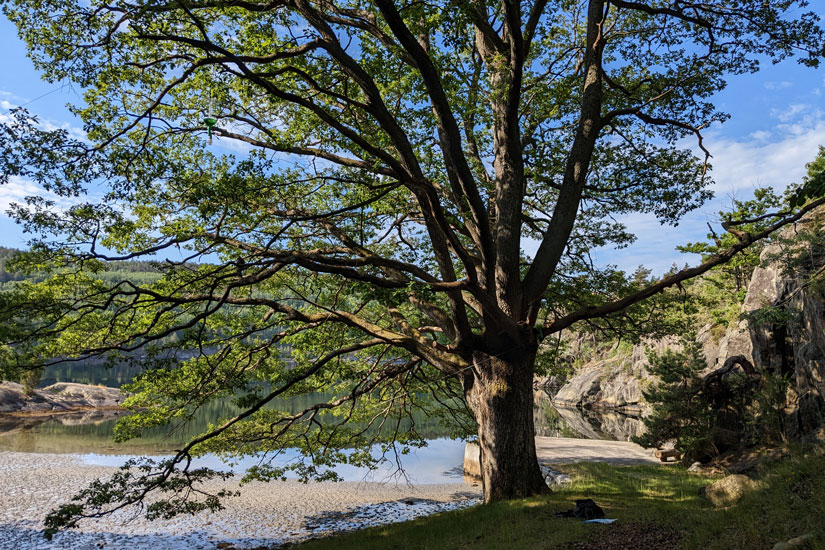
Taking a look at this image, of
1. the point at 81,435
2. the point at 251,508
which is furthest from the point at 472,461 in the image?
the point at 81,435

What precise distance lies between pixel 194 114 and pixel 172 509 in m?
7.65

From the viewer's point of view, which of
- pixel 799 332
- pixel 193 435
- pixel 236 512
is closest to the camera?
pixel 799 332

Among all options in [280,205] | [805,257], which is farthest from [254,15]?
[805,257]

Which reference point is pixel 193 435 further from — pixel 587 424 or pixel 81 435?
pixel 587 424

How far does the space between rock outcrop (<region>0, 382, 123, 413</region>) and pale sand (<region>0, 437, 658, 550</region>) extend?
24840mm

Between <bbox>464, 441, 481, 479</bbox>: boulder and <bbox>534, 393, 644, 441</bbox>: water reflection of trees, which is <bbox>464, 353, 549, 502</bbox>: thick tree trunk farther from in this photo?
<bbox>534, 393, 644, 441</bbox>: water reflection of trees

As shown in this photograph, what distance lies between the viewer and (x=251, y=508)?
17125mm

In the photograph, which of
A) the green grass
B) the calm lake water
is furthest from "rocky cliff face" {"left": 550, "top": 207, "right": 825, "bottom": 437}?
the calm lake water

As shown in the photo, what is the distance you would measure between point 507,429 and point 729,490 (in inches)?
137

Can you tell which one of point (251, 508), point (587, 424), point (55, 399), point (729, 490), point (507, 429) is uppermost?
point (507, 429)

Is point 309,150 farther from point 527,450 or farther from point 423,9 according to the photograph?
point 527,450

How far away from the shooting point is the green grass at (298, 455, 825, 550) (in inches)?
179

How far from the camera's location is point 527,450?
8.88m

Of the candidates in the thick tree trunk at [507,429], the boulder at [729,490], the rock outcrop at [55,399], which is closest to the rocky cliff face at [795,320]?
the boulder at [729,490]
